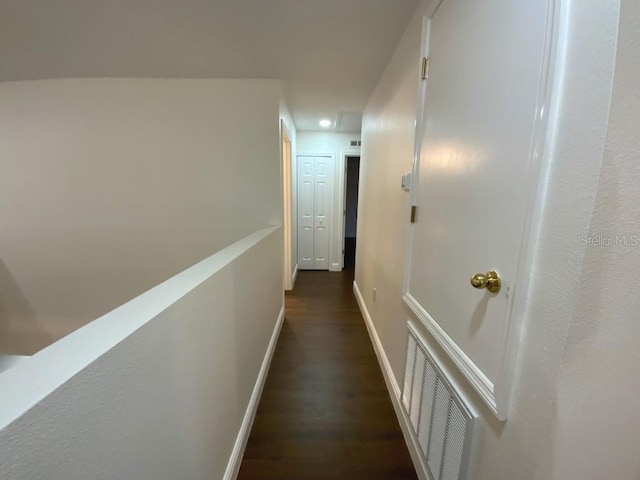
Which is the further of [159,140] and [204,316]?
[159,140]

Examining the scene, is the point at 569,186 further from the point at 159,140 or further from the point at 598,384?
the point at 159,140

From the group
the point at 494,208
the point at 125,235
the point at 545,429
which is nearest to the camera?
the point at 545,429

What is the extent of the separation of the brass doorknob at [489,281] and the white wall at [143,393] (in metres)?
0.87

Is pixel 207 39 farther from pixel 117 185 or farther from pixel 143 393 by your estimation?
pixel 143 393

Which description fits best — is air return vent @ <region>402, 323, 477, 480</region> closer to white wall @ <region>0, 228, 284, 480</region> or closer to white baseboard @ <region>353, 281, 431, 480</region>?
white baseboard @ <region>353, 281, 431, 480</region>

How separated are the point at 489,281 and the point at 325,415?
4.38 ft

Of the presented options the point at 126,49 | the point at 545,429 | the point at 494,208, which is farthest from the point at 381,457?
the point at 126,49

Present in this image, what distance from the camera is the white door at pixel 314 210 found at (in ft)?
13.1

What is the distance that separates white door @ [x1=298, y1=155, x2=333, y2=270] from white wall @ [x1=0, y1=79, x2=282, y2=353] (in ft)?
5.60

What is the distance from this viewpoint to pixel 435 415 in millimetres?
1032

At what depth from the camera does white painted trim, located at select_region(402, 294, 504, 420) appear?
0.73m

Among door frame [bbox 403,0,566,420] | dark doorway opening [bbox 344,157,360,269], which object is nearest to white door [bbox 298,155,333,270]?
dark doorway opening [bbox 344,157,360,269]

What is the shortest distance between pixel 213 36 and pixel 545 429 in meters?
2.37

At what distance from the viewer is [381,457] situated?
1307 mm
